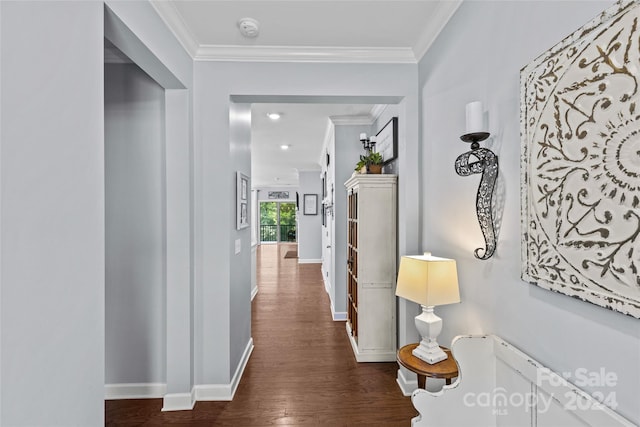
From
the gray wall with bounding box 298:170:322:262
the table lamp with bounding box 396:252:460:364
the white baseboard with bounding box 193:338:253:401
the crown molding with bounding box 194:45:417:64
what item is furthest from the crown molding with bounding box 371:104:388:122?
the gray wall with bounding box 298:170:322:262

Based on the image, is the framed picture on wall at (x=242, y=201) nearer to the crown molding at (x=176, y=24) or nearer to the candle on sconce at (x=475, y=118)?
the crown molding at (x=176, y=24)

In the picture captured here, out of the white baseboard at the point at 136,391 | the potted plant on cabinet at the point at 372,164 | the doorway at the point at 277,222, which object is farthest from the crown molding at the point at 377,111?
the doorway at the point at 277,222

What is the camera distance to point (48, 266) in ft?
3.05

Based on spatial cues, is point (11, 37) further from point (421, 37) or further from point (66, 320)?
point (421, 37)

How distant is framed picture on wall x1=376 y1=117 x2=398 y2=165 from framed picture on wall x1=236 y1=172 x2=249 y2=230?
1.35 meters

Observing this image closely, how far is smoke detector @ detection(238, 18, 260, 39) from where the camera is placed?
1.87m

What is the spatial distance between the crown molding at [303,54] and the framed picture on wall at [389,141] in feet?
1.97

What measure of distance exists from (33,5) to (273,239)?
12.2m

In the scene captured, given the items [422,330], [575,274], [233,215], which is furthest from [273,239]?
[575,274]

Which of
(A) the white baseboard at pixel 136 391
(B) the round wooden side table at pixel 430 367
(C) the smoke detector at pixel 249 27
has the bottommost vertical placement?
(A) the white baseboard at pixel 136 391

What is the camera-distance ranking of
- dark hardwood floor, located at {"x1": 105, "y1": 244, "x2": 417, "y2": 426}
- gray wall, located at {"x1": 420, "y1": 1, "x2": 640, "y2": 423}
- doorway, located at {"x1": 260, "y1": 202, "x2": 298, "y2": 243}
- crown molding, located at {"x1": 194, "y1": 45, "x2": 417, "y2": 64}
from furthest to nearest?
doorway, located at {"x1": 260, "y1": 202, "x2": 298, "y2": 243}
crown molding, located at {"x1": 194, "y1": 45, "x2": 417, "y2": 64}
dark hardwood floor, located at {"x1": 105, "y1": 244, "x2": 417, "y2": 426}
gray wall, located at {"x1": 420, "y1": 1, "x2": 640, "y2": 423}

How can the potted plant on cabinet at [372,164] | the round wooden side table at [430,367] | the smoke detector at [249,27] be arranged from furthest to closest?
the potted plant on cabinet at [372,164] → the smoke detector at [249,27] → the round wooden side table at [430,367]

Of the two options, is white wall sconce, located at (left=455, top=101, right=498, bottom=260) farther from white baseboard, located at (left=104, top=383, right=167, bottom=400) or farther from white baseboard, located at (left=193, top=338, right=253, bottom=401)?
white baseboard, located at (left=104, top=383, right=167, bottom=400)

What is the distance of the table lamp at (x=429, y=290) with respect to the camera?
1.57 meters
